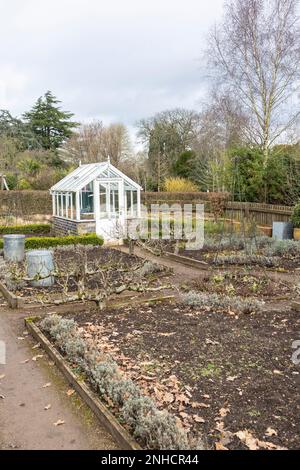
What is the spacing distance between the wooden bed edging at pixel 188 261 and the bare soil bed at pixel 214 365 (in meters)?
4.24

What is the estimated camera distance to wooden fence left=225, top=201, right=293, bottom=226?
16.9 m

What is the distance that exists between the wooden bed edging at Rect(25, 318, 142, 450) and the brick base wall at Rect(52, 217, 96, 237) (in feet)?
33.4

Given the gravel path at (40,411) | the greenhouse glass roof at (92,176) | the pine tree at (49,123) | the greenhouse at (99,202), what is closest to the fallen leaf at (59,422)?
the gravel path at (40,411)

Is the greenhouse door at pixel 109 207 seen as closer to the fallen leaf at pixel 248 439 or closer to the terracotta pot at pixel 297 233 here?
the terracotta pot at pixel 297 233

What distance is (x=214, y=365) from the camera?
510cm

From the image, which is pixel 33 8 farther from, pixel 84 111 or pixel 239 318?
pixel 84 111

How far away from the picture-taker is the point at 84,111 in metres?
44.2

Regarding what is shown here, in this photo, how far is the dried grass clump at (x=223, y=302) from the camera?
23.9 feet

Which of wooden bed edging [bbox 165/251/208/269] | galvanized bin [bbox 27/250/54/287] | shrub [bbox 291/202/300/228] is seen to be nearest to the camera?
galvanized bin [bbox 27/250/54/287]

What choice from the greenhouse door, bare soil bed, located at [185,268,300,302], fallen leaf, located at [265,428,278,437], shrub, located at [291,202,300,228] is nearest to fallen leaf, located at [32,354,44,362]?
fallen leaf, located at [265,428,278,437]

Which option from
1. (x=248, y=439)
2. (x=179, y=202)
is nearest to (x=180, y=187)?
(x=179, y=202)

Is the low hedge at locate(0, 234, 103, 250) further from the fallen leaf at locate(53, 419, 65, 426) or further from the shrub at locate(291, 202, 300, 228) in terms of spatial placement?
the fallen leaf at locate(53, 419, 65, 426)

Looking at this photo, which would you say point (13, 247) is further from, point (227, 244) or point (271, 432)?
point (271, 432)

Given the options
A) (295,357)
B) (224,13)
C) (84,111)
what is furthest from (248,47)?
(84,111)
